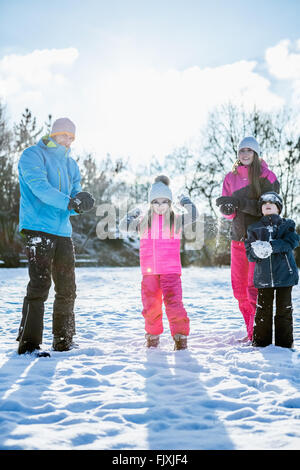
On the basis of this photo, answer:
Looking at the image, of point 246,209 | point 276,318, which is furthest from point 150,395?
point 246,209

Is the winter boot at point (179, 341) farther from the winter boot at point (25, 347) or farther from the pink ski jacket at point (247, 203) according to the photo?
the winter boot at point (25, 347)

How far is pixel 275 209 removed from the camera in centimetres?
340

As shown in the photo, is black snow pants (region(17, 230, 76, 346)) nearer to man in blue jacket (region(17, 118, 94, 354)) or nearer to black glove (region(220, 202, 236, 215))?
man in blue jacket (region(17, 118, 94, 354))

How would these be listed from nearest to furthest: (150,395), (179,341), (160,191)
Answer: (150,395) < (179,341) < (160,191)

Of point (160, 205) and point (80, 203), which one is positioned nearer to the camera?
point (80, 203)

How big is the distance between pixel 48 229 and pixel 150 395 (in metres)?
1.64

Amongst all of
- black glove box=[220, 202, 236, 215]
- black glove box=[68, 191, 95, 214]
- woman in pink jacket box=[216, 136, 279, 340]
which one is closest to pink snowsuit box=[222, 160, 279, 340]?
woman in pink jacket box=[216, 136, 279, 340]

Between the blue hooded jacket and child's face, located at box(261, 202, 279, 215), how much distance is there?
1.74m

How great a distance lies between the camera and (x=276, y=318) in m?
3.26

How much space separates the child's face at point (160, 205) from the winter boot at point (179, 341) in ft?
3.76

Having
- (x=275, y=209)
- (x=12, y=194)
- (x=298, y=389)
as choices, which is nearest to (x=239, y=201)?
(x=275, y=209)

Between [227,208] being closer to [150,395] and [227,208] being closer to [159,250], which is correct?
[159,250]

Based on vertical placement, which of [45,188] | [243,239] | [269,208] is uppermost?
[45,188]
